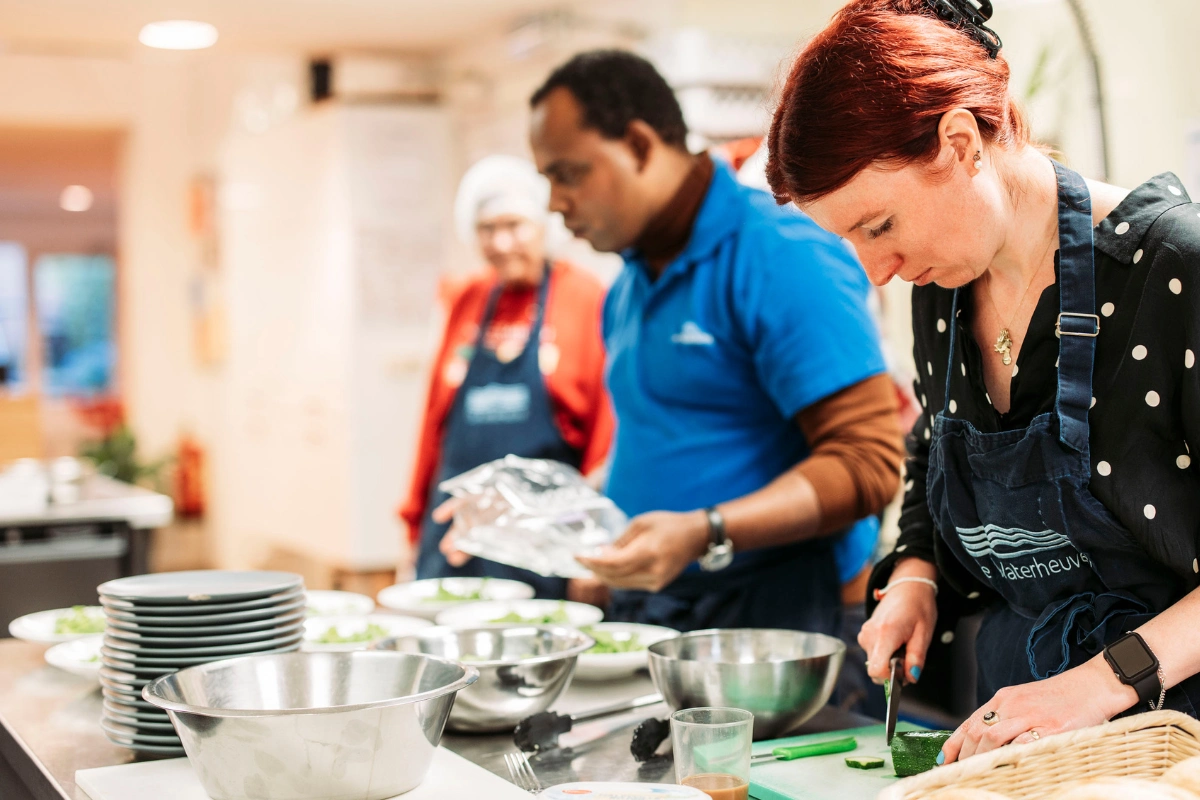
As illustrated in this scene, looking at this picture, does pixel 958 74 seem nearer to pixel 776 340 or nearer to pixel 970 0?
pixel 970 0

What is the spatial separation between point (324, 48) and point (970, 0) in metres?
4.76

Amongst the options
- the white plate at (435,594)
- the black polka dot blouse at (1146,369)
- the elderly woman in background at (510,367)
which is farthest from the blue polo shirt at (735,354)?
the elderly woman in background at (510,367)

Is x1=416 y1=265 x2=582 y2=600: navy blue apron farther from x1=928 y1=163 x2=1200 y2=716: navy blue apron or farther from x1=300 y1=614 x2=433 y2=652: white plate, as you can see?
x1=928 y1=163 x2=1200 y2=716: navy blue apron

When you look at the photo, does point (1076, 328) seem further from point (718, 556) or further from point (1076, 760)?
point (718, 556)

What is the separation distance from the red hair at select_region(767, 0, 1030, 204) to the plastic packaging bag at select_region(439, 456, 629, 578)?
0.83m

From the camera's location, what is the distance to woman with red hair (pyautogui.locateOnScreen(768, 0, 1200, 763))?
1133mm

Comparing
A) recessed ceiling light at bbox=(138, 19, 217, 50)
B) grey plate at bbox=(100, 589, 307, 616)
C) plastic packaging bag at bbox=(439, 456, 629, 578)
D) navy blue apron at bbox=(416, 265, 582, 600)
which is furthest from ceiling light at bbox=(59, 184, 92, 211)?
grey plate at bbox=(100, 589, 307, 616)

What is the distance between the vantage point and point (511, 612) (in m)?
1.96

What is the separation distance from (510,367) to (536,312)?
19 centimetres

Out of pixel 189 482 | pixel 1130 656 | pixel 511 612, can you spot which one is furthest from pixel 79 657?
pixel 189 482

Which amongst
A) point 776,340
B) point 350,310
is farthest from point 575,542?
point 350,310

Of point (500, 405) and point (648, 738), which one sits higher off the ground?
point (500, 405)

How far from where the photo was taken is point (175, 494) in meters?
9.00

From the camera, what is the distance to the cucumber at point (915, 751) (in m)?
1.23
